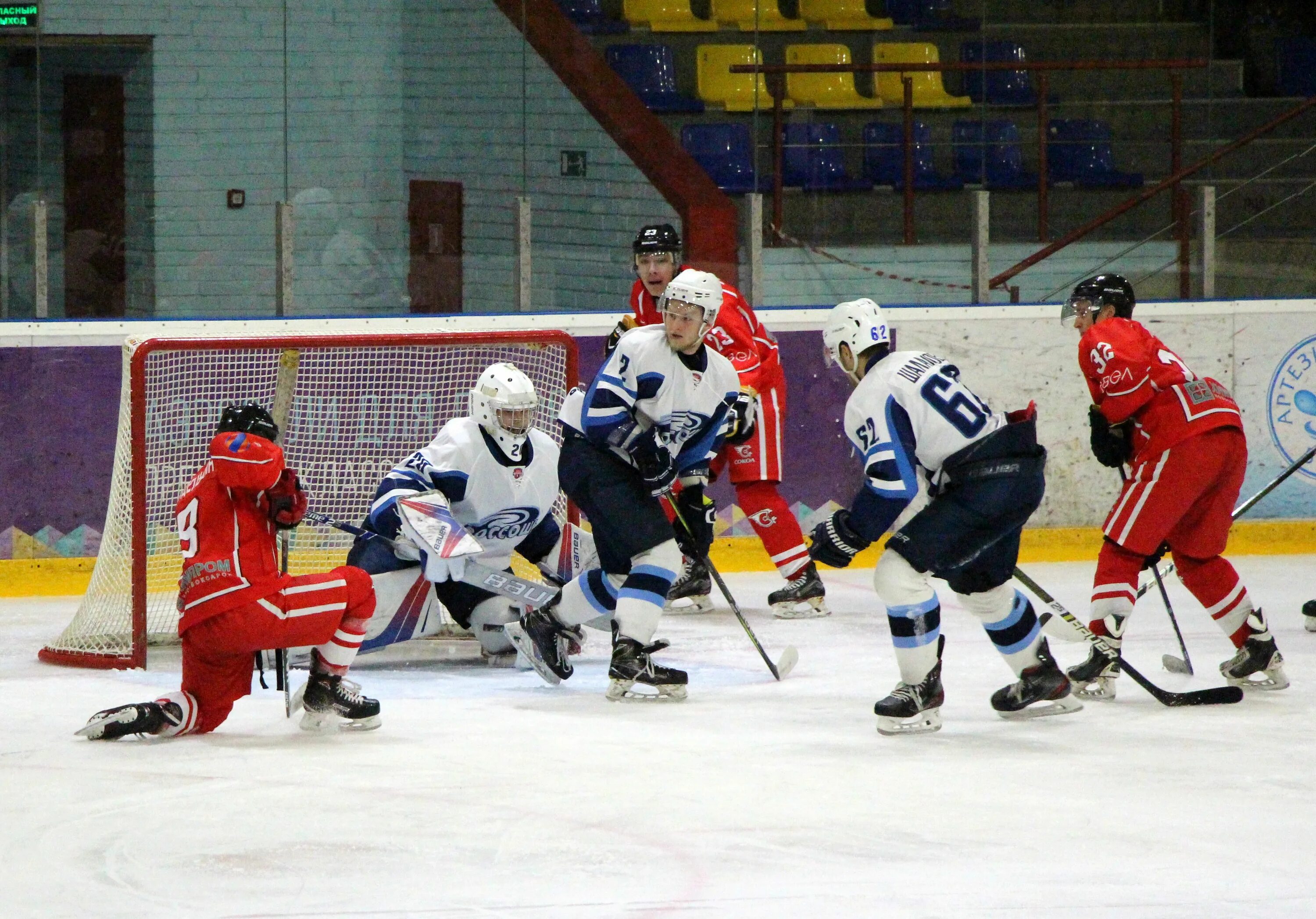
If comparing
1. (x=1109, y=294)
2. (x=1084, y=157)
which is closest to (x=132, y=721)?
(x=1109, y=294)

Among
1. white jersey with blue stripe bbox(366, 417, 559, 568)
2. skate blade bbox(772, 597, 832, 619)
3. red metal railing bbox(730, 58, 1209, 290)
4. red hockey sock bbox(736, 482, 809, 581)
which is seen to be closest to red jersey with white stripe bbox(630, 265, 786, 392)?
red hockey sock bbox(736, 482, 809, 581)

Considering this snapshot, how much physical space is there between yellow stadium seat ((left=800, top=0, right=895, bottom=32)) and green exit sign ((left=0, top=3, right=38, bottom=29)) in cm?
Answer: 298

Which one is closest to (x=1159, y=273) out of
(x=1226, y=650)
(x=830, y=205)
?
(x=830, y=205)

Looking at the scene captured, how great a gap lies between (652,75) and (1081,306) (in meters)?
3.23

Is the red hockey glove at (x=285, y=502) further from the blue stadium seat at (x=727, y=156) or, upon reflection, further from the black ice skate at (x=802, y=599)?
the blue stadium seat at (x=727, y=156)

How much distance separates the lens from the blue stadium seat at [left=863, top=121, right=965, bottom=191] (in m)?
7.20

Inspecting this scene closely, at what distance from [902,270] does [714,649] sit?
2.30m

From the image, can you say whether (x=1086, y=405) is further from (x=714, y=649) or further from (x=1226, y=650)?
(x=714, y=649)

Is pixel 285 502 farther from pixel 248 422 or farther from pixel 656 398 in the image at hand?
pixel 656 398

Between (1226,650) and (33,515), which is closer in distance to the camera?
(1226,650)

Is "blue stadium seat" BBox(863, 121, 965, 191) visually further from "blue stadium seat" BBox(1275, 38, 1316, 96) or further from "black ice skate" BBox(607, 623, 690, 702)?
"black ice skate" BBox(607, 623, 690, 702)

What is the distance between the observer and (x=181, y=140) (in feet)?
22.0

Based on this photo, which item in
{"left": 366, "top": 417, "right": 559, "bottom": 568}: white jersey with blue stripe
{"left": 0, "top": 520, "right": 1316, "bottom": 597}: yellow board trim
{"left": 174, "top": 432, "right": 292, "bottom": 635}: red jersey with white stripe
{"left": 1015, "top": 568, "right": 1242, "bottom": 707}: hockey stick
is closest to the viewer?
{"left": 174, "top": 432, "right": 292, "bottom": 635}: red jersey with white stripe

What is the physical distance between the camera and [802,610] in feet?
19.1
